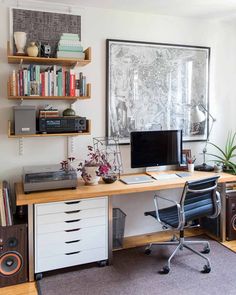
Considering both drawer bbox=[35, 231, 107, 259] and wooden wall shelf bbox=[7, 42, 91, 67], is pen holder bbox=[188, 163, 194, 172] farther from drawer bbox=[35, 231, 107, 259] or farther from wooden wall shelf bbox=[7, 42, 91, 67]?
wooden wall shelf bbox=[7, 42, 91, 67]

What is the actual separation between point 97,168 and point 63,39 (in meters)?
1.19

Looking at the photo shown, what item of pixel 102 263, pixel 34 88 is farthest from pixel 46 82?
pixel 102 263

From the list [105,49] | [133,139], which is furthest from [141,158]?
[105,49]

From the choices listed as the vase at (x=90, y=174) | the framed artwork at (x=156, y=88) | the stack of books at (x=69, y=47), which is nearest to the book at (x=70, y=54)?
the stack of books at (x=69, y=47)

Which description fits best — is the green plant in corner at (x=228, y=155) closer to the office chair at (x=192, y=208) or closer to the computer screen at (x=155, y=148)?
the computer screen at (x=155, y=148)

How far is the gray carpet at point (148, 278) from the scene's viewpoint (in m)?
2.47

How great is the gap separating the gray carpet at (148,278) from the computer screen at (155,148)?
2.97 feet

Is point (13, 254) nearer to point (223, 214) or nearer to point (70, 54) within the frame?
point (70, 54)

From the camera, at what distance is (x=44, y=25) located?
9.82 feet

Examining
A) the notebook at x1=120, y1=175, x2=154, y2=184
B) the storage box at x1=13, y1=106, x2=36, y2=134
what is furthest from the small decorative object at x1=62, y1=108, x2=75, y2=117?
the notebook at x1=120, y1=175, x2=154, y2=184

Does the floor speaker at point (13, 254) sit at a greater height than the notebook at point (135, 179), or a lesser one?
lesser

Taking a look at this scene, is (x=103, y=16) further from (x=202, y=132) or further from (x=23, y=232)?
(x=23, y=232)

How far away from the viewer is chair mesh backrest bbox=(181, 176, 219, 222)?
2.76m

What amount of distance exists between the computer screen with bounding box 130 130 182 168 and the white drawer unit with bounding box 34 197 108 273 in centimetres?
62
